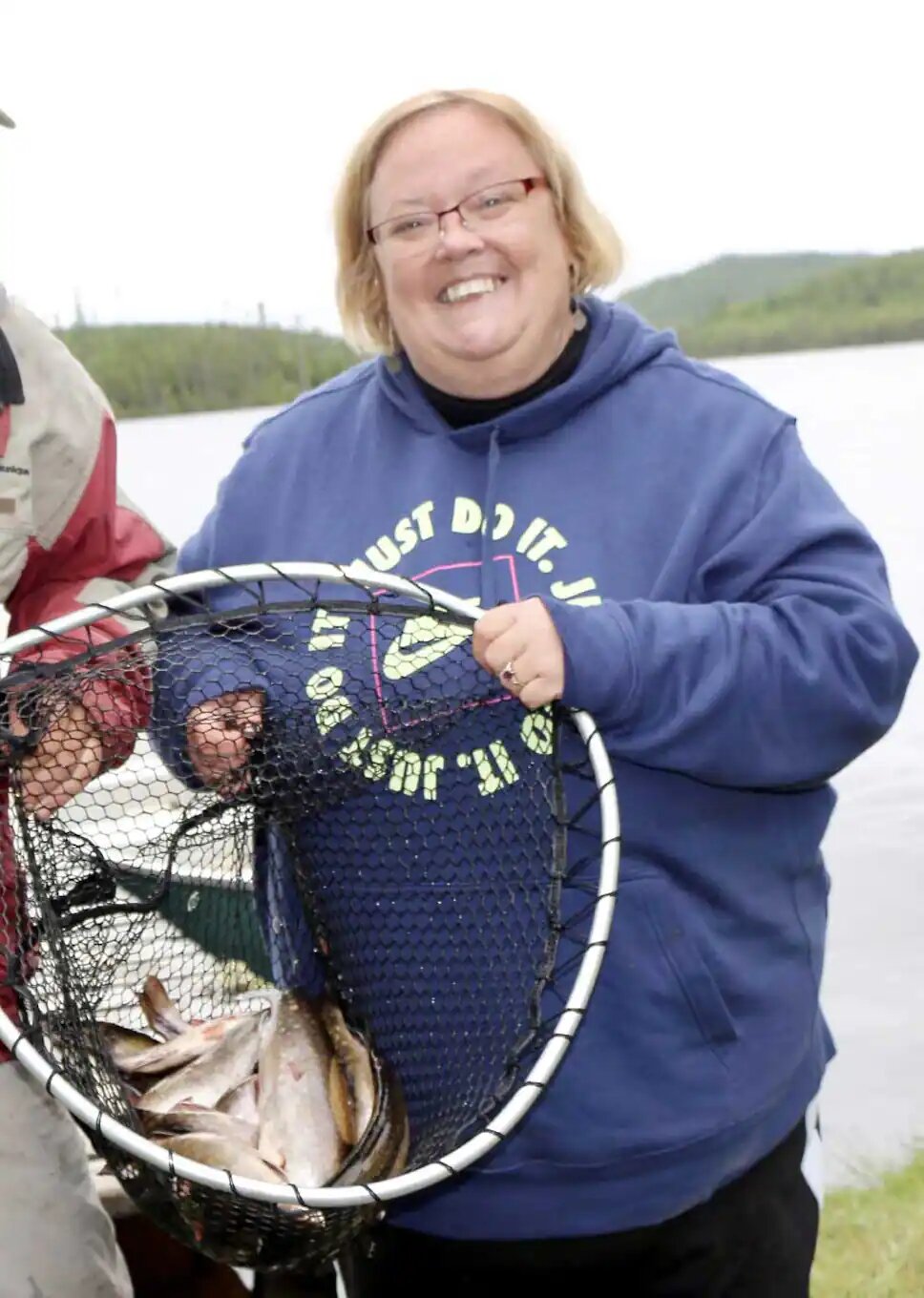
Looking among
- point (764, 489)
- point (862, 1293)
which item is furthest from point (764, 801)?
point (862, 1293)

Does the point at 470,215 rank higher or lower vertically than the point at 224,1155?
higher

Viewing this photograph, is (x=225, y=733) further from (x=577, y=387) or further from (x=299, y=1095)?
(x=577, y=387)

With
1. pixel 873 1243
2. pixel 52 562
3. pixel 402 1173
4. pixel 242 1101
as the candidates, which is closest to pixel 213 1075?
pixel 242 1101

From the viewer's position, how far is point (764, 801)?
1.88 metres

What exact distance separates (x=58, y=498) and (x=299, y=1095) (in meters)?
1.05

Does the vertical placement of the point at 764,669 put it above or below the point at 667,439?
below

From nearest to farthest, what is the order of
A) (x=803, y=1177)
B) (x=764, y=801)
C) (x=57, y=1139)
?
(x=764, y=801), (x=803, y=1177), (x=57, y=1139)

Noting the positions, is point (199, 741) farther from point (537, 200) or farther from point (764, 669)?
point (537, 200)

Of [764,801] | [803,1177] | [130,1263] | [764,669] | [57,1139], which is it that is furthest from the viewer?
[130,1263]

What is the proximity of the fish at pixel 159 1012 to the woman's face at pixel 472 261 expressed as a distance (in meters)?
0.95

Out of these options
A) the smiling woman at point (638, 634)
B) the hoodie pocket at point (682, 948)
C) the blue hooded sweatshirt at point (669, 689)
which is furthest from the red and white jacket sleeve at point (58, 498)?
the hoodie pocket at point (682, 948)

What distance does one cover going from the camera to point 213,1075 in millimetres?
1725

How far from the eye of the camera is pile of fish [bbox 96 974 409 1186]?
5.21 feet

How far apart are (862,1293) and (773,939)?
161 centimetres
